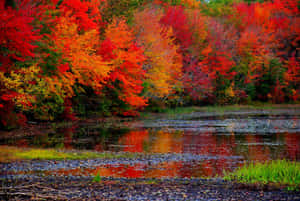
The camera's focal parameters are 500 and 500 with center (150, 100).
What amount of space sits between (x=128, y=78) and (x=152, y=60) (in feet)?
23.9

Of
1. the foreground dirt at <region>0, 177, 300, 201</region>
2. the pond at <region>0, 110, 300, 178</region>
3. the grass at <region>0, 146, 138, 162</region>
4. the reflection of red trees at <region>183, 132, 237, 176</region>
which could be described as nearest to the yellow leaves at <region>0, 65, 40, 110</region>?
the pond at <region>0, 110, 300, 178</region>

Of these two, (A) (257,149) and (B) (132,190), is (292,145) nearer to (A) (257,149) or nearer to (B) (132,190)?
(A) (257,149)

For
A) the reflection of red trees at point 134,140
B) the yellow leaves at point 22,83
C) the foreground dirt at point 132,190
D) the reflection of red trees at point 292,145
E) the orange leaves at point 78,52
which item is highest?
the orange leaves at point 78,52

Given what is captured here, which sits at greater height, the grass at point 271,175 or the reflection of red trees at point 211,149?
the grass at point 271,175

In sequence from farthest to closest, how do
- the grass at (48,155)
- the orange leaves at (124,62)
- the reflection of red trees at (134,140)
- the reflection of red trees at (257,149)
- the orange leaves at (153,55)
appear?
the orange leaves at (153,55), the orange leaves at (124,62), the reflection of red trees at (134,140), the reflection of red trees at (257,149), the grass at (48,155)

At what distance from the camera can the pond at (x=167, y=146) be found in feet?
59.6

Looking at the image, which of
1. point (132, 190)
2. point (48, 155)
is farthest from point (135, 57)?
point (132, 190)

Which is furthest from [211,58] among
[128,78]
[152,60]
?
[128,78]

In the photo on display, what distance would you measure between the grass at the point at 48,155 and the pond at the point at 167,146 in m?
1.19

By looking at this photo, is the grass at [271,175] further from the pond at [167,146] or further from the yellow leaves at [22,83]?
the yellow leaves at [22,83]

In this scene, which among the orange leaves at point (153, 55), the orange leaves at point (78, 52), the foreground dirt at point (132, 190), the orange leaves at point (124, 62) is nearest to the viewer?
the foreground dirt at point (132, 190)

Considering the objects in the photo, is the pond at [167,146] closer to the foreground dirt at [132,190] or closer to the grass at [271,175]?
the grass at [271,175]

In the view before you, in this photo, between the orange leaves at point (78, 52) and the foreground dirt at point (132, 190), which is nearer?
the foreground dirt at point (132, 190)

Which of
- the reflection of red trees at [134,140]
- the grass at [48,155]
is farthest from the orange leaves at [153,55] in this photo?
the grass at [48,155]
